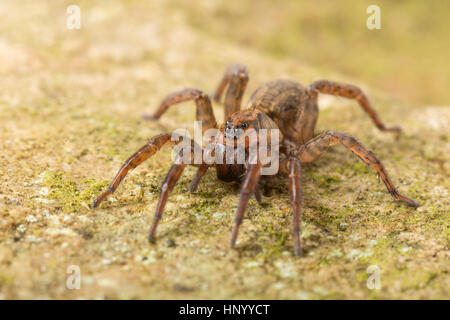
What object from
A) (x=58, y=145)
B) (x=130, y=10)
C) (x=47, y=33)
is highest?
(x=130, y=10)

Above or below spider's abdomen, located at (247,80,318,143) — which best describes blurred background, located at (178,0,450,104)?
above

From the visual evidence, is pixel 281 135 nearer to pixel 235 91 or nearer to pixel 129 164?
pixel 235 91

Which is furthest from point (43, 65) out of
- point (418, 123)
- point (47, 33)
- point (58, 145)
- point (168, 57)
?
point (418, 123)

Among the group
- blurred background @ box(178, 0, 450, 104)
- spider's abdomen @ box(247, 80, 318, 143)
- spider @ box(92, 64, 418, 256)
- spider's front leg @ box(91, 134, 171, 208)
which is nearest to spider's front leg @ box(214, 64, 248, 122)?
spider @ box(92, 64, 418, 256)

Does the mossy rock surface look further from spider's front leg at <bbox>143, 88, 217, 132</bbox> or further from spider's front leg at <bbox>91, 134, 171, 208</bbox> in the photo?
spider's front leg at <bbox>143, 88, 217, 132</bbox>

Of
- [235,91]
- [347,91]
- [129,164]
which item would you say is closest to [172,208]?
[129,164]

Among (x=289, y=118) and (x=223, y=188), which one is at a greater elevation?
(x=289, y=118)
